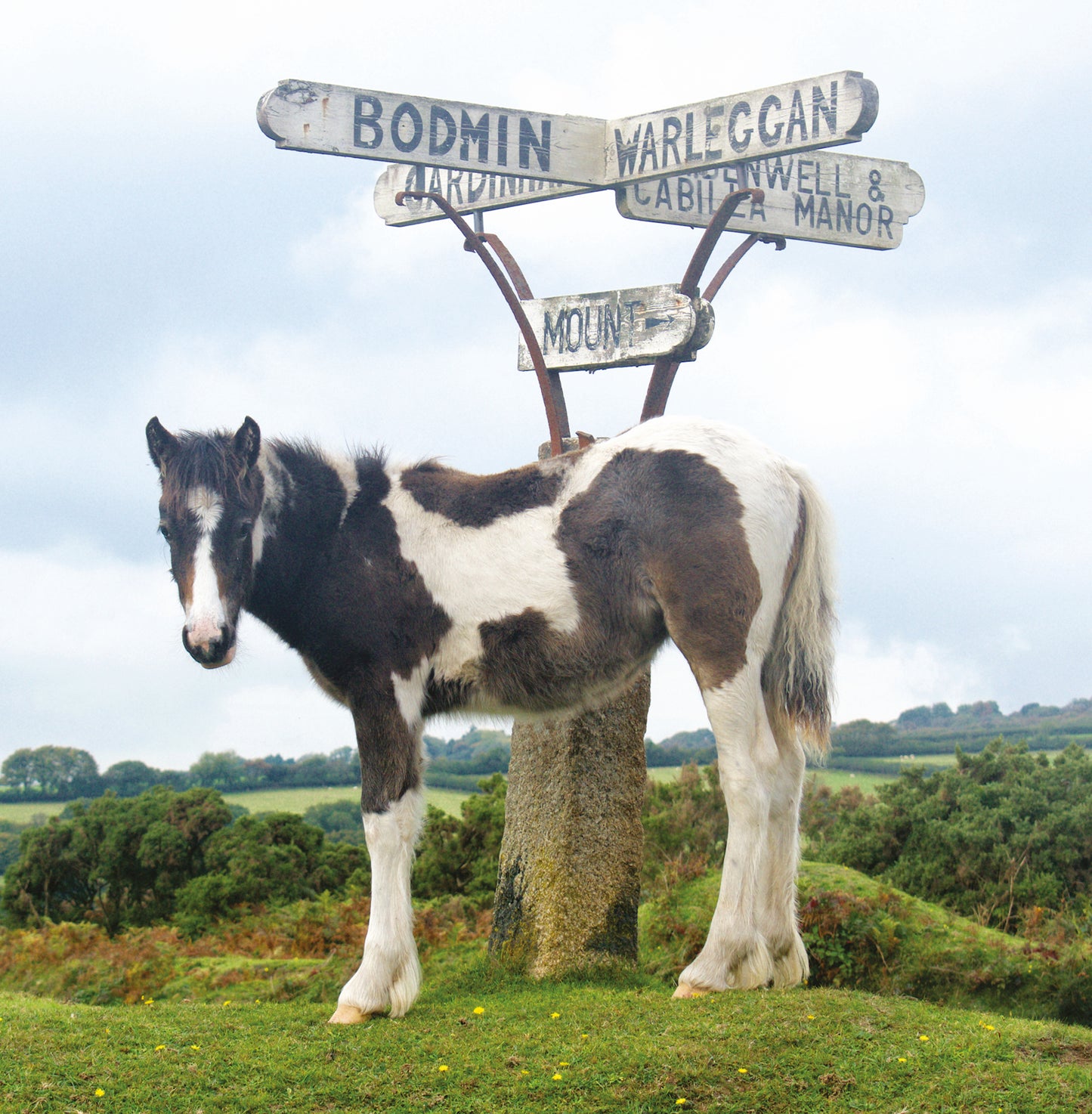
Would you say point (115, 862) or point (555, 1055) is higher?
point (555, 1055)

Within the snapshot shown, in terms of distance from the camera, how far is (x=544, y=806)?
727 centimetres

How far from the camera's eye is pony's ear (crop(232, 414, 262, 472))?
5934 millimetres

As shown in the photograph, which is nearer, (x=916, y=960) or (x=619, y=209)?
(x=619, y=209)

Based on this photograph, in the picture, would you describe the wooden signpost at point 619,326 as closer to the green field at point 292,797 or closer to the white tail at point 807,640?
the white tail at point 807,640

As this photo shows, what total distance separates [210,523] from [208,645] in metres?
0.67

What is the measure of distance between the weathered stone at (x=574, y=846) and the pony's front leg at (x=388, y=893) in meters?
1.30

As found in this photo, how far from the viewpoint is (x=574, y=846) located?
23.4ft

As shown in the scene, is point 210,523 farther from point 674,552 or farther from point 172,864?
point 172,864

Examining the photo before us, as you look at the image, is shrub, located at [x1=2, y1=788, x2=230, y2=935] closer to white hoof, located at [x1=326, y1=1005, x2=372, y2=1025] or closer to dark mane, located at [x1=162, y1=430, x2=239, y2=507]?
white hoof, located at [x1=326, y1=1005, x2=372, y2=1025]

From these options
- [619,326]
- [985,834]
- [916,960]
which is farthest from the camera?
[985,834]

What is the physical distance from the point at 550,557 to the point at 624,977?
292 centimetres

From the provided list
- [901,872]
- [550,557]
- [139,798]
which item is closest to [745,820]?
[550,557]

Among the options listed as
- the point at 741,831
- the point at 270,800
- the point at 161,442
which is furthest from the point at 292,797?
the point at 741,831

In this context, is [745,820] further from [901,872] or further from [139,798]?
[139,798]
